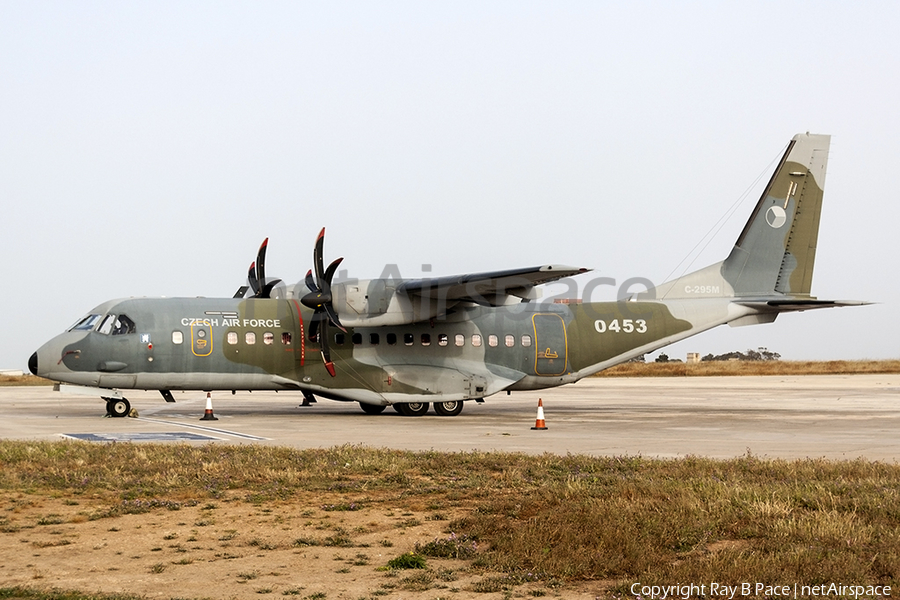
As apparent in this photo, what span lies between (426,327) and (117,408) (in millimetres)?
8630

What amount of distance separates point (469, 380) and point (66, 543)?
1747cm

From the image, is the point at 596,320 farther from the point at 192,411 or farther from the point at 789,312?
the point at 192,411

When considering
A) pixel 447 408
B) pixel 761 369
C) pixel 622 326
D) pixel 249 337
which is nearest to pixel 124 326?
pixel 249 337

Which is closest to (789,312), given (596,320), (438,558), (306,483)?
(596,320)

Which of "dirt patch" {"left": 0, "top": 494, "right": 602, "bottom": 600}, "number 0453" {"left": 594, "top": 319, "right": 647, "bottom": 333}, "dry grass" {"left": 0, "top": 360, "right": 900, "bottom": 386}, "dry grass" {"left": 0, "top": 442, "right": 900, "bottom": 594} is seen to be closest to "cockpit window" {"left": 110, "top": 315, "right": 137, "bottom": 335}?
"dry grass" {"left": 0, "top": 442, "right": 900, "bottom": 594}

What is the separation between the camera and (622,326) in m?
26.9

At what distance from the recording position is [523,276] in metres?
22.1

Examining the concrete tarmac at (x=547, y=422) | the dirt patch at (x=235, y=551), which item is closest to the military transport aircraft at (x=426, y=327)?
the concrete tarmac at (x=547, y=422)

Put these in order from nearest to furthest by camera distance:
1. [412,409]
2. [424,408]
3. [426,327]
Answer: [426,327] → [412,409] → [424,408]

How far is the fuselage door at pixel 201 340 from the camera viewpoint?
77.4ft

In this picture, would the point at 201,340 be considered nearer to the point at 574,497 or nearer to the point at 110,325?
the point at 110,325

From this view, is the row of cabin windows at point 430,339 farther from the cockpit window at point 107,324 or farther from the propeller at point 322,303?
the cockpit window at point 107,324

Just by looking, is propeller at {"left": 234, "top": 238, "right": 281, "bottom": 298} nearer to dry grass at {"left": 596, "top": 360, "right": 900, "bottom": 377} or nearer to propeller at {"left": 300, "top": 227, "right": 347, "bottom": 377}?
propeller at {"left": 300, "top": 227, "right": 347, "bottom": 377}

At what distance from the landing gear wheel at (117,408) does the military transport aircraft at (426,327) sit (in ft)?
0.12
